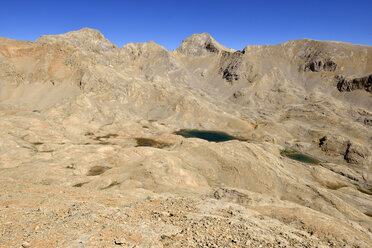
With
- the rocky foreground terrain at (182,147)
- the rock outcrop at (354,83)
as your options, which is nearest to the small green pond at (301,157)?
the rocky foreground terrain at (182,147)

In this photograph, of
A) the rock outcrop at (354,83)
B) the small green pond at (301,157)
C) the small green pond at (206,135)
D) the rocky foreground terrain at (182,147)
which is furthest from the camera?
the rock outcrop at (354,83)

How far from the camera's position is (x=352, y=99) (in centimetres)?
12362

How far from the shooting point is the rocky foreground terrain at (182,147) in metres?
14.2

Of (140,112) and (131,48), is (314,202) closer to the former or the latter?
(140,112)

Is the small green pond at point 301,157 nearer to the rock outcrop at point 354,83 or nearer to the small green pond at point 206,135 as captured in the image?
the small green pond at point 206,135

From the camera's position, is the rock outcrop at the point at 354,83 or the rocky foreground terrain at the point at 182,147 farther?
the rock outcrop at the point at 354,83

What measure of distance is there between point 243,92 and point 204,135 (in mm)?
62711

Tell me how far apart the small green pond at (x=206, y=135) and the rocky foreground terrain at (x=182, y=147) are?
194 inches

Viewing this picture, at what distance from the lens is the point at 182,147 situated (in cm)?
4797

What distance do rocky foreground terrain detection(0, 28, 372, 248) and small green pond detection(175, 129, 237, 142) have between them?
4918mm

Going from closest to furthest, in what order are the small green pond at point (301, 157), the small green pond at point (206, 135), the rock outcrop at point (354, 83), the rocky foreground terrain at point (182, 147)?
the rocky foreground terrain at point (182, 147) → the small green pond at point (301, 157) → the small green pond at point (206, 135) → the rock outcrop at point (354, 83)

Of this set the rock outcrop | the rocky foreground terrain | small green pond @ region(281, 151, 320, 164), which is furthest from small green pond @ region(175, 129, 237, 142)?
the rock outcrop

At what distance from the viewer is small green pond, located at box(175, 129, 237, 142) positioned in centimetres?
9694

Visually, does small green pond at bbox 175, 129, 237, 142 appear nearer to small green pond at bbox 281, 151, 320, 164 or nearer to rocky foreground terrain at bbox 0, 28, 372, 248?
rocky foreground terrain at bbox 0, 28, 372, 248
